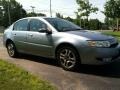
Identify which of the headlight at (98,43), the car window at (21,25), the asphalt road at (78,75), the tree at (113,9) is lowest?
the asphalt road at (78,75)

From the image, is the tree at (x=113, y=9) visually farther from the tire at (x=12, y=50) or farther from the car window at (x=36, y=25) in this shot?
the car window at (x=36, y=25)

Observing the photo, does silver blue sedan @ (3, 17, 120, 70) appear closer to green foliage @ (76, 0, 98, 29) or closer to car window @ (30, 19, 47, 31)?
car window @ (30, 19, 47, 31)

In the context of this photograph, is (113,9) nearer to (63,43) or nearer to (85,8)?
(85,8)

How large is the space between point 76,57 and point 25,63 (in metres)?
2.15

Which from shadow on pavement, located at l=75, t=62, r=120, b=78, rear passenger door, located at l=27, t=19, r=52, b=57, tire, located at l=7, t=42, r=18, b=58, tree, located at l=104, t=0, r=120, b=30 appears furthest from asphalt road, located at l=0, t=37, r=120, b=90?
tree, located at l=104, t=0, r=120, b=30

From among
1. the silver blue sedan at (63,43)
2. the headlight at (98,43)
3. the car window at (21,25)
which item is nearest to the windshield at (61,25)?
the silver blue sedan at (63,43)

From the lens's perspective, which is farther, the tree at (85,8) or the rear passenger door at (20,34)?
the tree at (85,8)

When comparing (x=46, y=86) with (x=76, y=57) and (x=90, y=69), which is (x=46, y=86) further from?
(x=90, y=69)

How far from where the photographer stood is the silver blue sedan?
7477 millimetres

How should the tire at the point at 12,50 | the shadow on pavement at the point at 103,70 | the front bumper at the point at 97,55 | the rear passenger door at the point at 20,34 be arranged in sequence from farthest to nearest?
the tire at the point at 12,50 < the rear passenger door at the point at 20,34 < the shadow on pavement at the point at 103,70 < the front bumper at the point at 97,55

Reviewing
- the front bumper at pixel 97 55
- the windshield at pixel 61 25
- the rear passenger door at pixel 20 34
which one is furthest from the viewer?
the rear passenger door at pixel 20 34

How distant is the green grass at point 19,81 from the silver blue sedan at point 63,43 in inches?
42.6

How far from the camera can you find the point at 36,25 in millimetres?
9164

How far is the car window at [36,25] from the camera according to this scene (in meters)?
8.94
